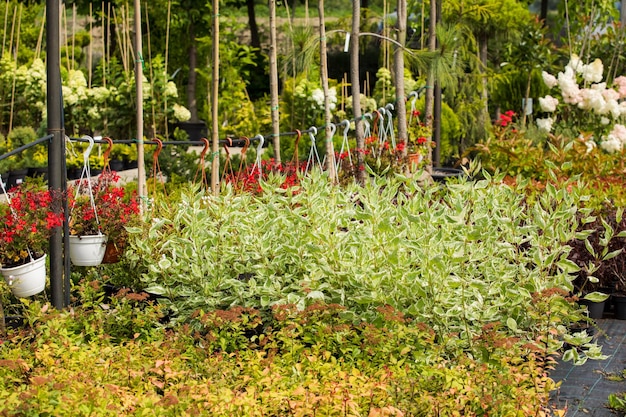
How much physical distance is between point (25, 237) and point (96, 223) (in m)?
0.60

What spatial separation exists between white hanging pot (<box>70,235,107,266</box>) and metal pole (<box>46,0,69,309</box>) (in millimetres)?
223

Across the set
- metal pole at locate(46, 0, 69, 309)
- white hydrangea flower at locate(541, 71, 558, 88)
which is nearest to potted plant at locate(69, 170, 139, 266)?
metal pole at locate(46, 0, 69, 309)

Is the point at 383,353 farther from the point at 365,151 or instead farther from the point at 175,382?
the point at 365,151

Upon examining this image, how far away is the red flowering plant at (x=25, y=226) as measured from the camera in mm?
3617

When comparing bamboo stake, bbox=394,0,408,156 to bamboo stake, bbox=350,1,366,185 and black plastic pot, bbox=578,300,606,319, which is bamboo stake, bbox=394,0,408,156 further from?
black plastic pot, bbox=578,300,606,319

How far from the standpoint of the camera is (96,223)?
4203 millimetres

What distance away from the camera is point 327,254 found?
149 inches

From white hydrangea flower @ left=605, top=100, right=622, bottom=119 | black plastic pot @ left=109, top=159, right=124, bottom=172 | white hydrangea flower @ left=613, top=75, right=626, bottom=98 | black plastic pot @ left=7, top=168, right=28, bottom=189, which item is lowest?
black plastic pot @ left=109, top=159, right=124, bottom=172

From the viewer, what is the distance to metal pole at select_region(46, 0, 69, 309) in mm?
3871

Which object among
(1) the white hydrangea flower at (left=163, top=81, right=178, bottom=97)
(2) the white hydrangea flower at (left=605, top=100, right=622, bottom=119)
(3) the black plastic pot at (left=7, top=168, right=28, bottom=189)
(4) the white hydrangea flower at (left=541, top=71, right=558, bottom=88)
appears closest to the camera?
(3) the black plastic pot at (left=7, top=168, right=28, bottom=189)

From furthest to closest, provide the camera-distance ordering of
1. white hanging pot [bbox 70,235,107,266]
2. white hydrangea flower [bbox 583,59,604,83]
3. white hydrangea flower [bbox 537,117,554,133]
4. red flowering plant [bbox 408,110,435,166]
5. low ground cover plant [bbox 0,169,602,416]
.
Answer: white hydrangea flower [bbox 583,59,604,83] → white hydrangea flower [bbox 537,117,554,133] → red flowering plant [bbox 408,110,435,166] → white hanging pot [bbox 70,235,107,266] → low ground cover plant [bbox 0,169,602,416]

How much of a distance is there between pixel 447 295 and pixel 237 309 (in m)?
0.87

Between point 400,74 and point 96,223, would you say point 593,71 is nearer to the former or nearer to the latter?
point 400,74

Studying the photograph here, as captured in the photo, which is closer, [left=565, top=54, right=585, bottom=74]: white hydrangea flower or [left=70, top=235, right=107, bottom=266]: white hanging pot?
[left=70, top=235, right=107, bottom=266]: white hanging pot
